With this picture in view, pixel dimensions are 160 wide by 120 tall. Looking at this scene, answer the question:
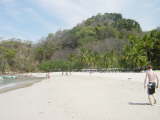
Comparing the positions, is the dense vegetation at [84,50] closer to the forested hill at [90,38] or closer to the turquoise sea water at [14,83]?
the forested hill at [90,38]

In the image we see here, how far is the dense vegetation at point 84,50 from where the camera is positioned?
50.6 metres

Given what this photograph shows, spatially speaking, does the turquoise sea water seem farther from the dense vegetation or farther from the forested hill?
the forested hill

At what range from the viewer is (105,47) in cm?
7912

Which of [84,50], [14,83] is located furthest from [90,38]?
[14,83]

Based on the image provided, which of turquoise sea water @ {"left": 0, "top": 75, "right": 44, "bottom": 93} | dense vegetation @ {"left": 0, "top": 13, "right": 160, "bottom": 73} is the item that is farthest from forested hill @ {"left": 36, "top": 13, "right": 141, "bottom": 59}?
turquoise sea water @ {"left": 0, "top": 75, "right": 44, "bottom": 93}

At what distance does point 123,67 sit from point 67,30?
54336mm

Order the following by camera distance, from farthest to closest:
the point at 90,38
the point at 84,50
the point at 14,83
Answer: the point at 90,38, the point at 84,50, the point at 14,83

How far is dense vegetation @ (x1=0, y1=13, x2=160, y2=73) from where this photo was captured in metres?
50.6

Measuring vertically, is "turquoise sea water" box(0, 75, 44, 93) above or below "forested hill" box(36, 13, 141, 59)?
below

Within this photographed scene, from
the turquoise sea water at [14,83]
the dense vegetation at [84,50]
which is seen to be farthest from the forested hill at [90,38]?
the turquoise sea water at [14,83]

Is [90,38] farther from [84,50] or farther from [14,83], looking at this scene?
[14,83]

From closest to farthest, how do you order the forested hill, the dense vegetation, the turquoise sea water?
the turquoise sea water
the dense vegetation
the forested hill

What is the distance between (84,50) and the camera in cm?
6931

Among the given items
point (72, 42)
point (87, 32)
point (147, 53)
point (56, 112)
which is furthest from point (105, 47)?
point (56, 112)
